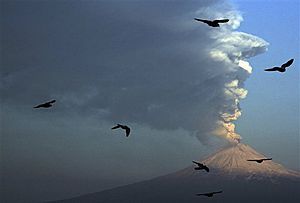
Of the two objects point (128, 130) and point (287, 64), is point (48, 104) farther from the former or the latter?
point (287, 64)

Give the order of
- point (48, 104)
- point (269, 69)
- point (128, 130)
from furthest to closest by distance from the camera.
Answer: point (128, 130) → point (48, 104) → point (269, 69)

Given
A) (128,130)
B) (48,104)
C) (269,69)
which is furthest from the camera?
(128,130)

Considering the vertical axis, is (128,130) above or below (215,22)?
below

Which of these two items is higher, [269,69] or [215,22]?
[215,22]

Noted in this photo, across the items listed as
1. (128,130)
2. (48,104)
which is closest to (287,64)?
(128,130)

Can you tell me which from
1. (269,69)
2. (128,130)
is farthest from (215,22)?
(128,130)

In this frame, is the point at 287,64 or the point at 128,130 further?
the point at 128,130

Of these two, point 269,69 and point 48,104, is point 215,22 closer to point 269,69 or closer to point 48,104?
point 269,69

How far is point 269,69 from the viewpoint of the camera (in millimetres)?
17375

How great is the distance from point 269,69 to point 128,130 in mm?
7549

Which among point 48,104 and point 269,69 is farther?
point 48,104

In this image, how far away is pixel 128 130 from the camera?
22.5 m

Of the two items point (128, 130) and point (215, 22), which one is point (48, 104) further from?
point (215, 22)

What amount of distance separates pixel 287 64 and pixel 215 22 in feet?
11.1
